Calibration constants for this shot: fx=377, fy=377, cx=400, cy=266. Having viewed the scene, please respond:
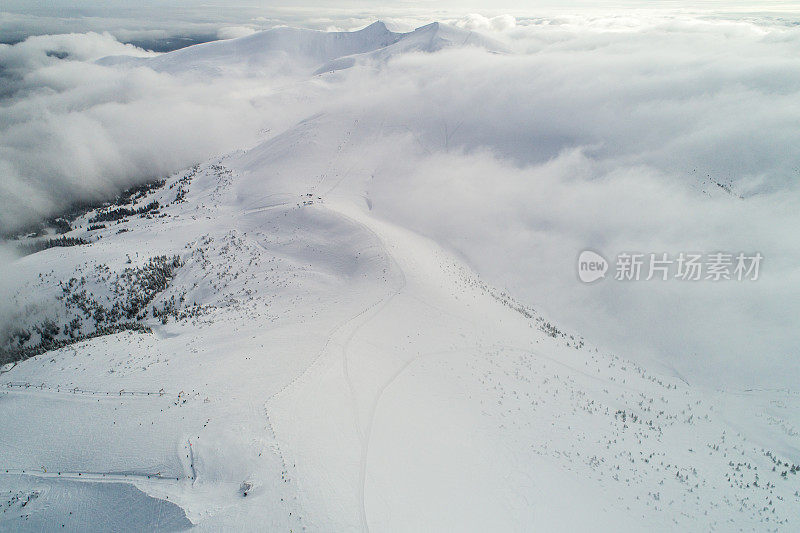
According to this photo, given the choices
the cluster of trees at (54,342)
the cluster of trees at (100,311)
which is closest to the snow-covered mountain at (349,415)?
the cluster of trees at (100,311)

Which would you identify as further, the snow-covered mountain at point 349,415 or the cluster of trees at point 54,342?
the cluster of trees at point 54,342

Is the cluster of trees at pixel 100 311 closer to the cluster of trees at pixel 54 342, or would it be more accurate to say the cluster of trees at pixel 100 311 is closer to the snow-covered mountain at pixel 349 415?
the cluster of trees at pixel 54 342

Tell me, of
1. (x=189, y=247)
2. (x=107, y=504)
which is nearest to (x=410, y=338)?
(x=107, y=504)

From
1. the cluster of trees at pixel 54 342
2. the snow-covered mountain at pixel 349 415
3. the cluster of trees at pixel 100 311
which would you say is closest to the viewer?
the snow-covered mountain at pixel 349 415

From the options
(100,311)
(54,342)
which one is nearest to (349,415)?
(54,342)

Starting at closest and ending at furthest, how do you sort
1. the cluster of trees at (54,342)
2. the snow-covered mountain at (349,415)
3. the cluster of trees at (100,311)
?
the snow-covered mountain at (349,415) < the cluster of trees at (54,342) < the cluster of trees at (100,311)

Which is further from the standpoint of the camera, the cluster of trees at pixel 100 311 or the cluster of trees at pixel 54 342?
the cluster of trees at pixel 100 311

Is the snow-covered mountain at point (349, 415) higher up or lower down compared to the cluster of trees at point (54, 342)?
higher up

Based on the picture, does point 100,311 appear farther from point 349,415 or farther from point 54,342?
point 349,415

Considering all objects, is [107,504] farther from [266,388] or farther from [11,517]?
[266,388]
